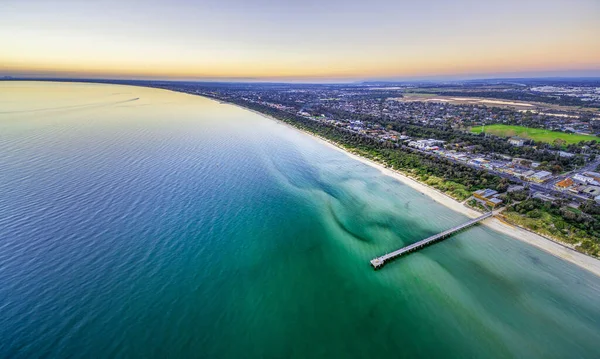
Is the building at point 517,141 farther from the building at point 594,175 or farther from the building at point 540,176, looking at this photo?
the building at point 540,176

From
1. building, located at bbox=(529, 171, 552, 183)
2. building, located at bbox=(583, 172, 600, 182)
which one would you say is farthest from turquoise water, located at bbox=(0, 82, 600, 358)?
building, located at bbox=(583, 172, 600, 182)

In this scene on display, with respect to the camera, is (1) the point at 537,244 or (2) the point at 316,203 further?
(2) the point at 316,203

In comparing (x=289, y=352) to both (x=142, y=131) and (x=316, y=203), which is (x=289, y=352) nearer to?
(x=316, y=203)

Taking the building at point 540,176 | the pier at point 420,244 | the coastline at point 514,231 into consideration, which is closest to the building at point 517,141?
the building at point 540,176

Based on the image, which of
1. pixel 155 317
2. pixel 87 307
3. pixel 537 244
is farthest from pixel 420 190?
pixel 87 307

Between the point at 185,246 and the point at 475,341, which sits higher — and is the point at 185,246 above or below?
above

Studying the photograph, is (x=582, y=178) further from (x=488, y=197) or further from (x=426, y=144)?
(x=426, y=144)

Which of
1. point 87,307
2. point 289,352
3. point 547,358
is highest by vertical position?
point 87,307
